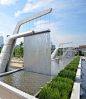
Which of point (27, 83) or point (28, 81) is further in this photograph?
point (28, 81)

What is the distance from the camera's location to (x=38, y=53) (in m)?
10.3

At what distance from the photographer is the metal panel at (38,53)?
9.59m

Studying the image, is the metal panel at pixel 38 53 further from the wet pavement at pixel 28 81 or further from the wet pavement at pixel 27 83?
the wet pavement at pixel 27 83

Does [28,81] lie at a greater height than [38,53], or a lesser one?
lesser

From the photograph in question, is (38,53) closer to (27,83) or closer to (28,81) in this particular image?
(28,81)

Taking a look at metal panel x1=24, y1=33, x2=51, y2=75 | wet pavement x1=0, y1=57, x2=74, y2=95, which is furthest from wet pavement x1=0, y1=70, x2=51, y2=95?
metal panel x1=24, y1=33, x2=51, y2=75

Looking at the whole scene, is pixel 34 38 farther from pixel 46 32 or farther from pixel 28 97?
pixel 28 97

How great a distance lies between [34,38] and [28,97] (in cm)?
737

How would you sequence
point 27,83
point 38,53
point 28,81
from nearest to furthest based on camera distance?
point 27,83
point 28,81
point 38,53

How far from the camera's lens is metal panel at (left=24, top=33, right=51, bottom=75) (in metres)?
9.59

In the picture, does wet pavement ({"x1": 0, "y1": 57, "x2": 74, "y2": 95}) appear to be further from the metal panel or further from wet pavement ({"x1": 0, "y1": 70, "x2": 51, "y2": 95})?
the metal panel

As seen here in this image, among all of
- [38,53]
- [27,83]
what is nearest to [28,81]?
[27,83]

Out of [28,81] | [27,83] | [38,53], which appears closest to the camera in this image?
[27,83]

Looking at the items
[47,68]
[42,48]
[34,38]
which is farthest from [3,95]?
[34,38]
